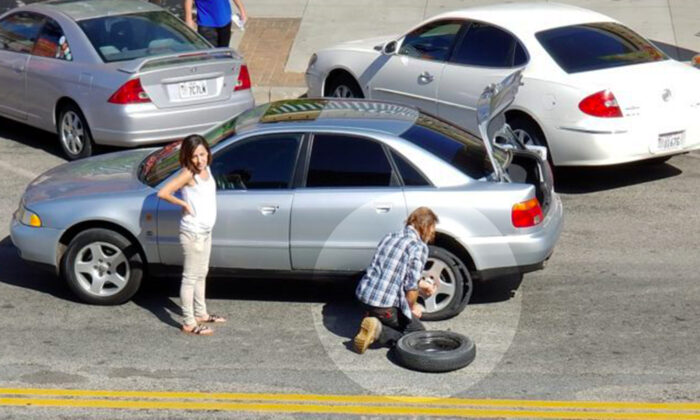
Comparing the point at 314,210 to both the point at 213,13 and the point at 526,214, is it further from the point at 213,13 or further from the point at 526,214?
the point at 213,13

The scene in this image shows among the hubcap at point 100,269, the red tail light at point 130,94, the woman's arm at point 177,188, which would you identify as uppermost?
the woman's arm at point 177,188

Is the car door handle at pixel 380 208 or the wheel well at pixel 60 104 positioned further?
the wheel well at pixel 60 104

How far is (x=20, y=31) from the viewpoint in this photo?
1383 cm

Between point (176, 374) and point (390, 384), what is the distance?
→ 4.53 ft

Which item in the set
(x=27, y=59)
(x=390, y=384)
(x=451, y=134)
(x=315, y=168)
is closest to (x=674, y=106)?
(x=451, y=134)

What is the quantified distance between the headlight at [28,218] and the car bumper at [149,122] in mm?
3157

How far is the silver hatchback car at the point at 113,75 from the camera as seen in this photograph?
12438 millimetres

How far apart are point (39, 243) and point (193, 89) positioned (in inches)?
150

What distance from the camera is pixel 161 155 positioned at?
9648 mm

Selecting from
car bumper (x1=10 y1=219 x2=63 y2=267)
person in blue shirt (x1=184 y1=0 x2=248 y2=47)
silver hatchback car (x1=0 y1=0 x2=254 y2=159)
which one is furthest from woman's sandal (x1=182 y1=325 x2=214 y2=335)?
person in blue shirt (x1=184 y1=0 x2=248 y2=47)

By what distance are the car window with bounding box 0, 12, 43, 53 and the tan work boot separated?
6.94m

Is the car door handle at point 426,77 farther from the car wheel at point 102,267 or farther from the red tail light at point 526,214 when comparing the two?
the car wheel at point 102,267

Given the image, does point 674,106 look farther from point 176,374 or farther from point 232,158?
point 176,374

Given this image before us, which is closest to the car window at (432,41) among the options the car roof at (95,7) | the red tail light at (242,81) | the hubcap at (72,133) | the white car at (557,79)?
the white car at (557,79)
